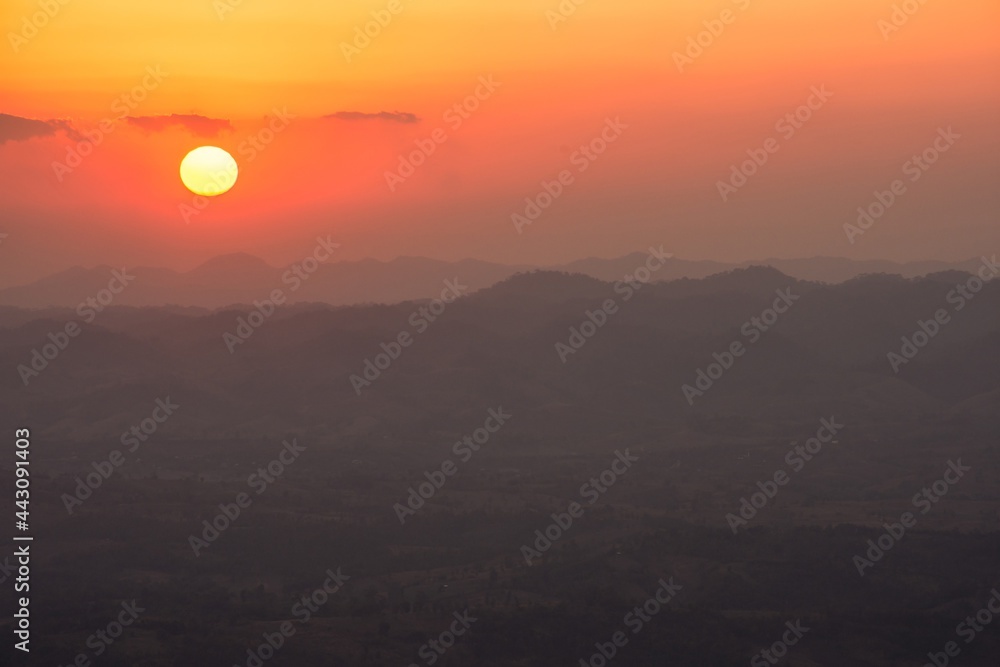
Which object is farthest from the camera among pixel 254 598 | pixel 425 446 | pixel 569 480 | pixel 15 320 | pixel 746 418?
pixel 15 320

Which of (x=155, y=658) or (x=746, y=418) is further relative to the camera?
(x=746, y=418)

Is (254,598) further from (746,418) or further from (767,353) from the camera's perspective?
(767,353)

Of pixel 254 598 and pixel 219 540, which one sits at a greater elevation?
pixel 219 540

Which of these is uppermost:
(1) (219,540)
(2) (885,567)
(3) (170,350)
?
(3) (170,350)

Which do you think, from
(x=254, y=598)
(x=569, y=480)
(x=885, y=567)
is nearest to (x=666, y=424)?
(x=569, y=480)

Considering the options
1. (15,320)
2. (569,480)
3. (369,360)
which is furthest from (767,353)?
(15,320)

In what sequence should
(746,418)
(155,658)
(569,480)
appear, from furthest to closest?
1. (746,418)
2. (569,480)
3. (155,658)

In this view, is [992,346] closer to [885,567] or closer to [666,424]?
[666,424]

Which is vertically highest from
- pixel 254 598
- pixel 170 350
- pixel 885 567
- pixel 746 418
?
pixel 170 350

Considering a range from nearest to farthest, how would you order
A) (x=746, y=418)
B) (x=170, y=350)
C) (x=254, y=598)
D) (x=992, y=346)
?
(x=254, y=598) → (x=746, y=418) → (x=992, y=346) → (x=170, y=350)
